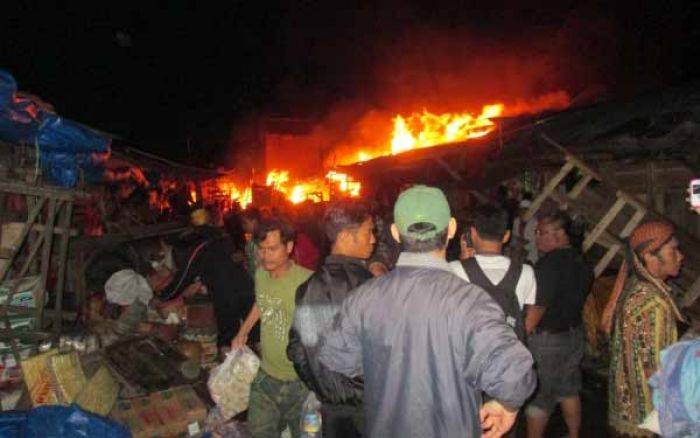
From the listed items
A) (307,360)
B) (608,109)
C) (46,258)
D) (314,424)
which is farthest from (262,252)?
(608,109)

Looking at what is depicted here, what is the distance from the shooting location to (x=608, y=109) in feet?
22.1

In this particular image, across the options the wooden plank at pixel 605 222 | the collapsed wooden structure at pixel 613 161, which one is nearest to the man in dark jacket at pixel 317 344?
the collapsed wooden structure at pixel 613 161

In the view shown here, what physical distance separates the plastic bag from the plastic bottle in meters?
0.82

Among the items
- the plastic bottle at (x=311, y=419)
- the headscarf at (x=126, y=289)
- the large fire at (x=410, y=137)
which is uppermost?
the large fire at (x=410, y=137)

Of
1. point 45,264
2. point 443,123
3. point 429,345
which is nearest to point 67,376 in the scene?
point 45,264

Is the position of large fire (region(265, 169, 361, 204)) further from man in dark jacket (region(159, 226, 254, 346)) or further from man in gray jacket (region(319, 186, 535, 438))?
man in gray jacket (region(319, 186, 535, 438))

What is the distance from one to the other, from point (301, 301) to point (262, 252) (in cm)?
95

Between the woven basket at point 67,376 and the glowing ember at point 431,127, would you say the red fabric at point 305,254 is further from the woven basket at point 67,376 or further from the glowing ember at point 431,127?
the glowing ember at point 431,127

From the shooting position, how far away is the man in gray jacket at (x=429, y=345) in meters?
2.19

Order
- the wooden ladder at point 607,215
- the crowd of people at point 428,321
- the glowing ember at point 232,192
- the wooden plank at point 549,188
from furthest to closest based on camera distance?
the glowing ember at point 232,192, the wooden plank at point 549,188, the wooden ladder at point 607,215, the crowd of people at point 428,321

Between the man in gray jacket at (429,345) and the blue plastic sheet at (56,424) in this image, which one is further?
the blue plastic sheet at (56,424)

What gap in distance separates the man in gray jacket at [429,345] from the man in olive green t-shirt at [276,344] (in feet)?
4.99

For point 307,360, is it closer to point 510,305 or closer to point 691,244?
point 510,305

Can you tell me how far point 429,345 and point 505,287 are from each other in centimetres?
140
